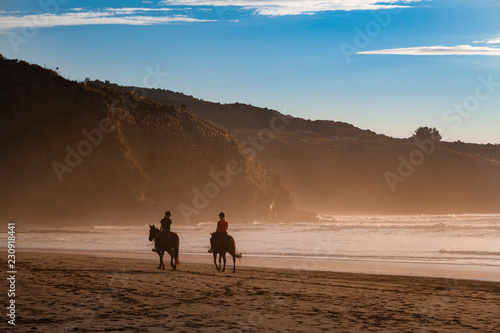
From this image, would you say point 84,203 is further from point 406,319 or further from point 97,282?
point 406,319

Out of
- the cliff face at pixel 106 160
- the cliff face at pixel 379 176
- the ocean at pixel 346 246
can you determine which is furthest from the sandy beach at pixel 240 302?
the cliff face at pixel 379 176

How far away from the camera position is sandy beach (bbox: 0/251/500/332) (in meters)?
10.8

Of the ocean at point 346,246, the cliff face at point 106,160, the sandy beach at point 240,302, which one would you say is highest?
the cliff face at point 106,160

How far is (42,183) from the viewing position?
207 ft

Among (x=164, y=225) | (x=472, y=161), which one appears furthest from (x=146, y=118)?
(x=472, y=161)

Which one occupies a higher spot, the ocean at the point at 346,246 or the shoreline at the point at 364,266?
the ocean at the point at 346,246

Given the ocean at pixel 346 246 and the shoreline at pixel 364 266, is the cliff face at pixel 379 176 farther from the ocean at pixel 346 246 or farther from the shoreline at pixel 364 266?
the shoreline at pixel 364 266

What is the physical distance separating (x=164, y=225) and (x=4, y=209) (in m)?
46.1

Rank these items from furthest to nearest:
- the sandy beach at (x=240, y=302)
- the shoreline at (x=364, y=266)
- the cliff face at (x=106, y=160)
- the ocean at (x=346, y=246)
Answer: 1. the cliff face at (x=106, y=160)
2. the ocean at (x=346, y=246)
3. the shoreline at (x=364, y=266)
4. the sandy beach at (x=240, y=302)

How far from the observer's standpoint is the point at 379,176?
148875 millimetres

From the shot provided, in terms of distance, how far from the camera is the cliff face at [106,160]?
62938 mm

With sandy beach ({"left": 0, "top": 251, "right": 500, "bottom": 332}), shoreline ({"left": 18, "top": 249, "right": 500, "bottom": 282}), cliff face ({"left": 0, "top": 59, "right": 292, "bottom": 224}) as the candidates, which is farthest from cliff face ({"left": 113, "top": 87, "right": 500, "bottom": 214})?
sandy beach ({"left": 0, "top": 251, "right": 500, "bottom": 332})

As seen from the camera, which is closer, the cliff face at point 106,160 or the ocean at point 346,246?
the ocean at point 346,246

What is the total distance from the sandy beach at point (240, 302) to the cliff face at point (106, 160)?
4356 cm
